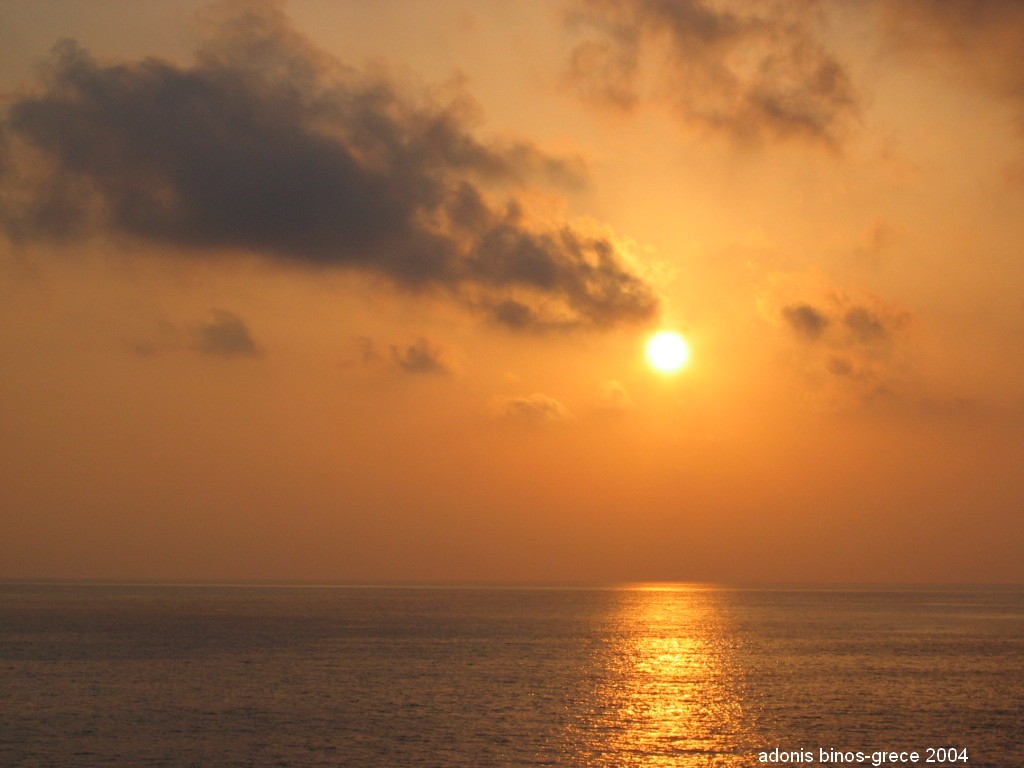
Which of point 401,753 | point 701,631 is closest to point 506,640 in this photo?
point 701,631

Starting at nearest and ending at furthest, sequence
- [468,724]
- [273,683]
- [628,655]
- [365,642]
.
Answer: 1. [468,724]
2. [273,683]
3. [628,655]
4. [365,642]

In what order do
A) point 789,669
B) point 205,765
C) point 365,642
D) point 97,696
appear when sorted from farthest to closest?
point 365,642, point 789,669, point 97,696, point 205,765

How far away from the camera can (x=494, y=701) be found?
74250 millimetres

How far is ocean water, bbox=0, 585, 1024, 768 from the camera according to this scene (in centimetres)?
5597

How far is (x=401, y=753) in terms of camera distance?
55.4m

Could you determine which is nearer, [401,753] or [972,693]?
[401,753]

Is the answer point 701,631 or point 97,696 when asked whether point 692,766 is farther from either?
point 701,631

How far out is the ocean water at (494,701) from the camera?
5597cm

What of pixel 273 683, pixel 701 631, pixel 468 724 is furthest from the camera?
pixel 701 631

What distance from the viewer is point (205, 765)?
5206 centimetres

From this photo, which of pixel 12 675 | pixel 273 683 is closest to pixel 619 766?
pixel 273 683

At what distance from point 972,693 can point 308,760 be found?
54.2 m

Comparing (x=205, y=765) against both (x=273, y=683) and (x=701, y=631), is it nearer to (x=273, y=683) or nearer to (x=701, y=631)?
(x=273, y=683)

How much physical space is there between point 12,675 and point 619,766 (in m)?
59.2
